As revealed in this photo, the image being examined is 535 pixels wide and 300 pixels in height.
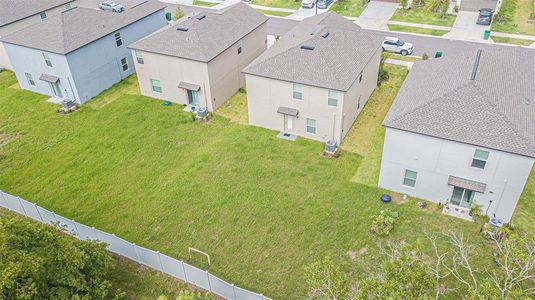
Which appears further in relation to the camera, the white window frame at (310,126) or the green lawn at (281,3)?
the green lawn at (281,3)

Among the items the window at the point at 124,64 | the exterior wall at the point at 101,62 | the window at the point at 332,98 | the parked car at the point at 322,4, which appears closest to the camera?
the window at the point at 332,98

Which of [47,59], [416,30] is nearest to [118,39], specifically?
[47,59]

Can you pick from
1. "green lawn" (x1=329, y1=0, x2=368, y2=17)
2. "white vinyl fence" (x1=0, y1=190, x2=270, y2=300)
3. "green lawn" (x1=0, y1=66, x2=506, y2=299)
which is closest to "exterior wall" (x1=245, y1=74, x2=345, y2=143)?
"green lawn" (x1=0, y1=66, x2=506, y2=299)

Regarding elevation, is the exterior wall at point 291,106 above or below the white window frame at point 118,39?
below

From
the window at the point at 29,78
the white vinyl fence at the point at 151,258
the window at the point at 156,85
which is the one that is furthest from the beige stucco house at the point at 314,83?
the window at the point at 29,78

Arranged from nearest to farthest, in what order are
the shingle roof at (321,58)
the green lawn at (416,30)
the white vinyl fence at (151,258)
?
the white vinyl fence at (151,258) < the shingle roof at (321,58) < the green lawn at (416,30)

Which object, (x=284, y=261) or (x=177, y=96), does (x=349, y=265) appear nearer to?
(x=284, y=261)

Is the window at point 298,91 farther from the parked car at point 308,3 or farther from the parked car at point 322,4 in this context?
the parked car at point 308,3

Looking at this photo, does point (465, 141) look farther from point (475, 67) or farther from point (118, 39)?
point (118, 39)
